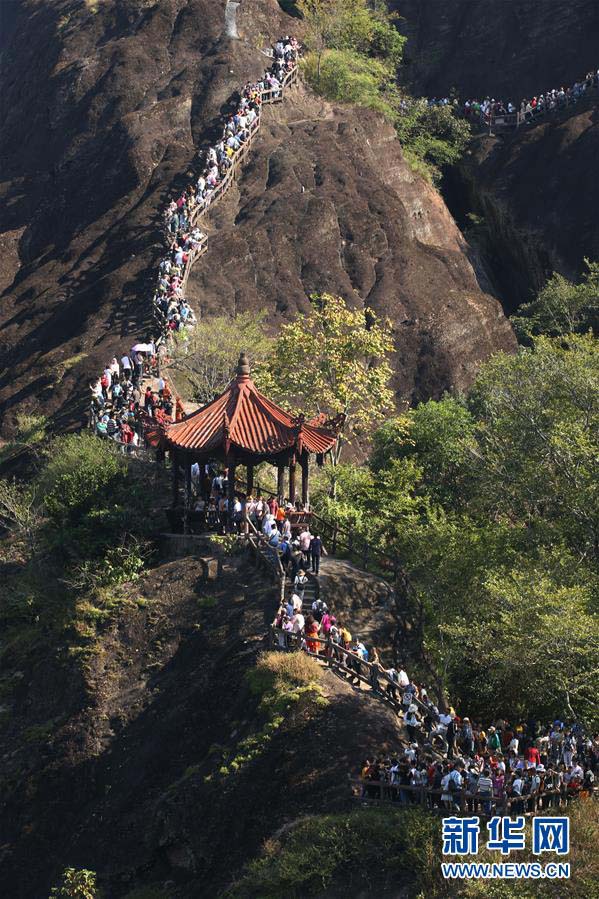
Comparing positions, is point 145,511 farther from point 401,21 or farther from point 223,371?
point 401,21

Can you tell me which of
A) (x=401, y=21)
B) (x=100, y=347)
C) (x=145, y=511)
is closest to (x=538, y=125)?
(x=401, y=21)

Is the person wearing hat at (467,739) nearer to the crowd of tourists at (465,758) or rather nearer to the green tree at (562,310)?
the crowd of tourists at (465,758)

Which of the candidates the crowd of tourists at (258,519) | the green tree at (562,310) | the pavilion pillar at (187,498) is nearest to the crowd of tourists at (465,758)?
the crowd of tourists at (258,519)

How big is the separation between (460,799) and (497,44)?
204 ft

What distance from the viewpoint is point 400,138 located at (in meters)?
76.2

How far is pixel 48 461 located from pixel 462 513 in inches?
565

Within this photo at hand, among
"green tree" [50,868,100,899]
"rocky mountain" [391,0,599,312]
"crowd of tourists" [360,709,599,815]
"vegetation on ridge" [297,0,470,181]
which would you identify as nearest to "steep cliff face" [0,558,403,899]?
"green tree" [50,868,100,899]

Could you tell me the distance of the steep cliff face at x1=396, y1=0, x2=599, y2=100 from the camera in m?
81.6

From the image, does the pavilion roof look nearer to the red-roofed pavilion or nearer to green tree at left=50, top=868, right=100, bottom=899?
the red-roofed pavilion

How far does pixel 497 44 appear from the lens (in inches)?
3312

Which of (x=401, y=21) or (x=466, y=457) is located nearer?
(x=466, y=457)

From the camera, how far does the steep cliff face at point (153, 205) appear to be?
63.1 meters

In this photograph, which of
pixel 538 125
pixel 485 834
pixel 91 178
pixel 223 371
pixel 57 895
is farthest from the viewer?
pixel 538 125

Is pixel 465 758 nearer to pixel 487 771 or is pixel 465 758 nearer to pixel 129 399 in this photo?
pixel 487 771
